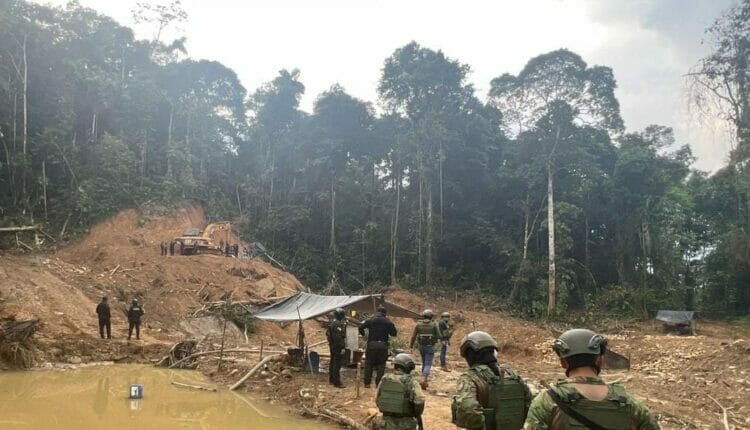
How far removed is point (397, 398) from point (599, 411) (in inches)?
A: 114

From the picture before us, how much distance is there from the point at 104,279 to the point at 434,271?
1689 cm

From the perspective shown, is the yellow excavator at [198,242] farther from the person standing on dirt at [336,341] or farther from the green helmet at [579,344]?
the green helmet at [579,344]

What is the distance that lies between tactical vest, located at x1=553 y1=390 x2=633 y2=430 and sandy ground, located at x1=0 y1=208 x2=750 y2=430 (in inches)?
219

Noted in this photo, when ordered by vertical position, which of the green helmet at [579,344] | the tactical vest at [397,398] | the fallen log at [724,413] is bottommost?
the fallen log at [724,413]

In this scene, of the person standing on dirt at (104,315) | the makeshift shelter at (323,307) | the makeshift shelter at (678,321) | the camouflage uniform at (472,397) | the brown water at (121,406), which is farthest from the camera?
the makeshift shelter at (678,321)

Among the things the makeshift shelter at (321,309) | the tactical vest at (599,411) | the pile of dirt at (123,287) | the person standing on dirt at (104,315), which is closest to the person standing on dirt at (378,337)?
the makeshift shelter at (321,309)

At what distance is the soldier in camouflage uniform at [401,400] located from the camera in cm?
490

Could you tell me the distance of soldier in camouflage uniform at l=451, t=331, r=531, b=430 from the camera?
3.31 m

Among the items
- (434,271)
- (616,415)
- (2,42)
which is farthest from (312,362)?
(2,42)

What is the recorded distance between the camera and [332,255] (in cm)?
3159

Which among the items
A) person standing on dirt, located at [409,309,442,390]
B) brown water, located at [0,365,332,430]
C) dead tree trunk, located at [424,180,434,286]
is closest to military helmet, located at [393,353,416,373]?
brown water, located at [0,365,332,430]

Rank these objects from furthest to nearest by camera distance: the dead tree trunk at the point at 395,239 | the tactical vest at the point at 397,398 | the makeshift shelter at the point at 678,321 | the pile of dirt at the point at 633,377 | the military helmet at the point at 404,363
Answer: the dead tree trunk at the point at 395,239 → the makeshift shelter at the point at 678,321 → the pile of dirt at the point at 633,377 → the military helmet at the point at 404,363 → the tactical vest at the point at 397,398

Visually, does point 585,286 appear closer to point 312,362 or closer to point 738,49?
point 738,49

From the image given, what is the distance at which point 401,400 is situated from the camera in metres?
4.89
